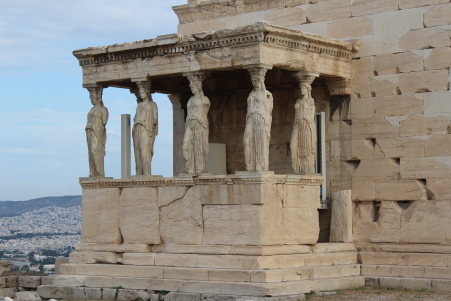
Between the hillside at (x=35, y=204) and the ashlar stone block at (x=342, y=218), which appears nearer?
the ashlar stone block at (x=342, y=218)

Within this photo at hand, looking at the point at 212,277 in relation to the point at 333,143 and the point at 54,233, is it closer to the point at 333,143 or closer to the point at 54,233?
the point at 333,143

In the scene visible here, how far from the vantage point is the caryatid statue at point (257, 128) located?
60.6ft

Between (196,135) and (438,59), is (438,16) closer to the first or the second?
(438,59)

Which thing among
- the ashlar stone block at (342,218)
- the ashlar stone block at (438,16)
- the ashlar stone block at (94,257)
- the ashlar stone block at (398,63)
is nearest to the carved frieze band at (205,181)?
the ashlar stone block at (342,218)

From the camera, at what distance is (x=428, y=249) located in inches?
752

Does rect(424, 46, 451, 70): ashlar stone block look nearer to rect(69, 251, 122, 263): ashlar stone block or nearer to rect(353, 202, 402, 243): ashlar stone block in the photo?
rect(353, 202, 402, 243): ashlar stone block

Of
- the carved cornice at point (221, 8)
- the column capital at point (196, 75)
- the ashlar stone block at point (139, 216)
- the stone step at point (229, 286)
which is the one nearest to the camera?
the stone step at point (229, 286)

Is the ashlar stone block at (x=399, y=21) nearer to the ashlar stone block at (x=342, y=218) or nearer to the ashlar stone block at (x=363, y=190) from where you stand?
the ashlar stone block at (x=363, y=190)

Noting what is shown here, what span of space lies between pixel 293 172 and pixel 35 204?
45430mm

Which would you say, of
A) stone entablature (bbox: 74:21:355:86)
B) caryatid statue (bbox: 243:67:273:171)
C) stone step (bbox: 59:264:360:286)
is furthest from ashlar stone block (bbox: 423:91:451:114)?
stone step (bbox: 59:264:360:286)

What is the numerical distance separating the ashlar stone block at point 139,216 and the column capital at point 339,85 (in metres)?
3.44

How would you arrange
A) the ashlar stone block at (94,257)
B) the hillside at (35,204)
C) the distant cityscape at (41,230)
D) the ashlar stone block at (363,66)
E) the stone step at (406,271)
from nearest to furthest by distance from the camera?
the stone step at (406,271) → the ashlar stone block at (94,257) → the ashlar stone block at (363,66) → the distant cityscape at (41,230) → the hillside at (35,204)

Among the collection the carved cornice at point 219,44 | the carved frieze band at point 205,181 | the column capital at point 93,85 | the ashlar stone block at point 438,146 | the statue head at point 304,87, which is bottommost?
the carved frieze band at point 205,181

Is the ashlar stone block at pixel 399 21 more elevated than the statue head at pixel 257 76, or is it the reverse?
the ashlar stone block at pixel 399 21
